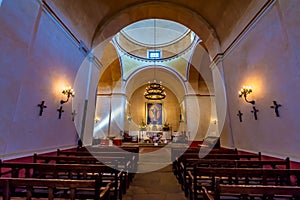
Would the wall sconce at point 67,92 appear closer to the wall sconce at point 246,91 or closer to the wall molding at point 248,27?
the wall sconce at point 246,91

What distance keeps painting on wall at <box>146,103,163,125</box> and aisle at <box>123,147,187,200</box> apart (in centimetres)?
1093

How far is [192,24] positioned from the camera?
5.66 m

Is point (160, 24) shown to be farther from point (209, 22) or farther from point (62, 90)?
point (62, 90)

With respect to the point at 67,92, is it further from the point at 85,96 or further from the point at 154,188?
the point at 154,188

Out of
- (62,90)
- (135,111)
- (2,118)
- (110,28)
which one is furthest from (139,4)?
(135,111)

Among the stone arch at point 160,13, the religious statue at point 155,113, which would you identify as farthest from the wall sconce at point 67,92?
the religious statue at point 155,113

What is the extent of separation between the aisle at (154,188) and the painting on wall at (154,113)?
1093cm

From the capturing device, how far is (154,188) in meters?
3.21

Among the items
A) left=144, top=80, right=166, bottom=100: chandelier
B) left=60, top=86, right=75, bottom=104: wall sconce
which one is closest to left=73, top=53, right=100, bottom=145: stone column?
left=60, top=86, right=75, bottom=104: wall sconce

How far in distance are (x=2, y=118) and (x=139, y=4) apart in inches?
197

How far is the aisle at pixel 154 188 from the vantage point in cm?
279

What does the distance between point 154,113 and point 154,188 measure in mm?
12243

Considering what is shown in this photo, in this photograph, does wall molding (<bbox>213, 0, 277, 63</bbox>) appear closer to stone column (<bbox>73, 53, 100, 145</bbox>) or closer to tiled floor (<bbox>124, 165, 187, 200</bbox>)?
tiled floor (<bbox>124, 165, 187, 200</bbox>)

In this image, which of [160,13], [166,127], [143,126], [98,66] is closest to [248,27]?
[160,13]
